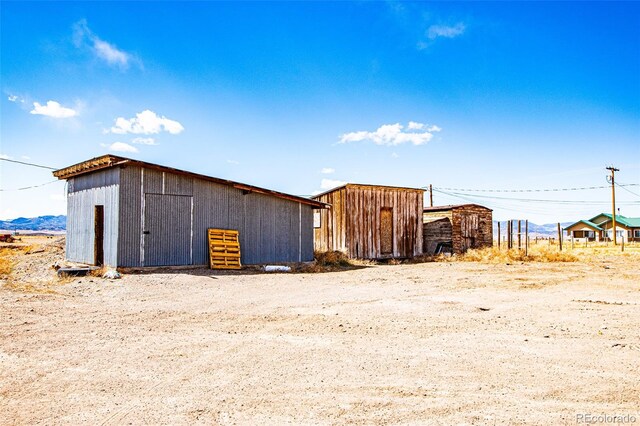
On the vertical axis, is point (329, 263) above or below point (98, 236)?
below

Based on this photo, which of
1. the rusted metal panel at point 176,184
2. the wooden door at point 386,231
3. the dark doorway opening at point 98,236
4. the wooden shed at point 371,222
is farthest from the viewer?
the wooden door at point 386,231

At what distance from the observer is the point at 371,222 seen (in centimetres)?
2289

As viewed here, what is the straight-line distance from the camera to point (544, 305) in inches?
366

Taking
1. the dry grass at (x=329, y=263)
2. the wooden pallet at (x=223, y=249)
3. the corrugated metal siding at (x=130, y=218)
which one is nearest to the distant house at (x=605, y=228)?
the dry grass at (x=329, y=263)

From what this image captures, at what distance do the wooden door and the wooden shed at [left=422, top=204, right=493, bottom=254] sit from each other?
2985 mm

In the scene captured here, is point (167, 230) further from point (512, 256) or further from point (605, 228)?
point (605, 228)

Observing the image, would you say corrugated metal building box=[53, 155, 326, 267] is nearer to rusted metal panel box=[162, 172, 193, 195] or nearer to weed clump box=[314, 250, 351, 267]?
rusted metal panel box=[162, 172, 193, 195]

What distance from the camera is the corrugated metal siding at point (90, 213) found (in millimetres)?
15000

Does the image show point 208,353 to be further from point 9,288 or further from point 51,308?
point 9,288

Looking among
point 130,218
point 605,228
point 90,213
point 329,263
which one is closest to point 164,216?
point 130,218

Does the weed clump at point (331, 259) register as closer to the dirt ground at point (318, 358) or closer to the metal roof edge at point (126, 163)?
the metal roof edge at point (126, 163)

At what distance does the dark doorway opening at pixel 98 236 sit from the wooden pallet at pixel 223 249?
12.2 ft

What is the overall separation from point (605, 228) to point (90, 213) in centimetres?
7347

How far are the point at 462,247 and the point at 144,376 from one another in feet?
72.7
